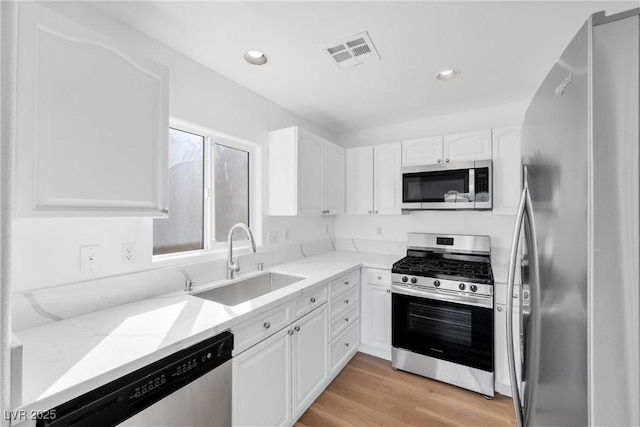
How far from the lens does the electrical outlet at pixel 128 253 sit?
4.87 ft

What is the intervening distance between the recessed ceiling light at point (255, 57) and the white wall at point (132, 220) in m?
0.34

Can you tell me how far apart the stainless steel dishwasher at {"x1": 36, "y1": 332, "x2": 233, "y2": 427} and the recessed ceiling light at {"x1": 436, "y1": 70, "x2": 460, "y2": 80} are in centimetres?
229

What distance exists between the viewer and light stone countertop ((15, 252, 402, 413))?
2.63 ft

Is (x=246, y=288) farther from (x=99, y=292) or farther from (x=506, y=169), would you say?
(x=506, y=169)

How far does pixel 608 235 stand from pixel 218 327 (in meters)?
1.30

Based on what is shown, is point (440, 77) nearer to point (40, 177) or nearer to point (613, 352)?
point (613, 352)

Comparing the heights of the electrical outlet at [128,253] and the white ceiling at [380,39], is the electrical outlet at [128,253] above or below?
below

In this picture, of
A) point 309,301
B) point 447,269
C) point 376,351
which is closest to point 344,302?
point 309,301

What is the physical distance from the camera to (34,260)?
3.89ft

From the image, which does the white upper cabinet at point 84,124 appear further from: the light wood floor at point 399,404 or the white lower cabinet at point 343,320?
the light wood floor at point 399,404

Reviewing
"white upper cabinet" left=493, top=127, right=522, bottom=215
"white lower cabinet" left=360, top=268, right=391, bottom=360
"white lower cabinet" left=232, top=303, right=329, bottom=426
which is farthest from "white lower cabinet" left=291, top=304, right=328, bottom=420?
"white upper cabinet" left=493, top=127, right=522, bottom=215

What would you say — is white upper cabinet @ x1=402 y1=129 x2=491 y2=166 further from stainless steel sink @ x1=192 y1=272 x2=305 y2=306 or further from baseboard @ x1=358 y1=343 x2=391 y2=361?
baseboard @ x1=358 y1=343 x2=391 y2=361

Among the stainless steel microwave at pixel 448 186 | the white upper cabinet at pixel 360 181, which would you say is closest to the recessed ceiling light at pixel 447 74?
the stainless steel microwave at pixel 448 186

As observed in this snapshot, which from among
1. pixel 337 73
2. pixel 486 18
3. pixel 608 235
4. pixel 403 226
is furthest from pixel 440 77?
pixel 608 235
